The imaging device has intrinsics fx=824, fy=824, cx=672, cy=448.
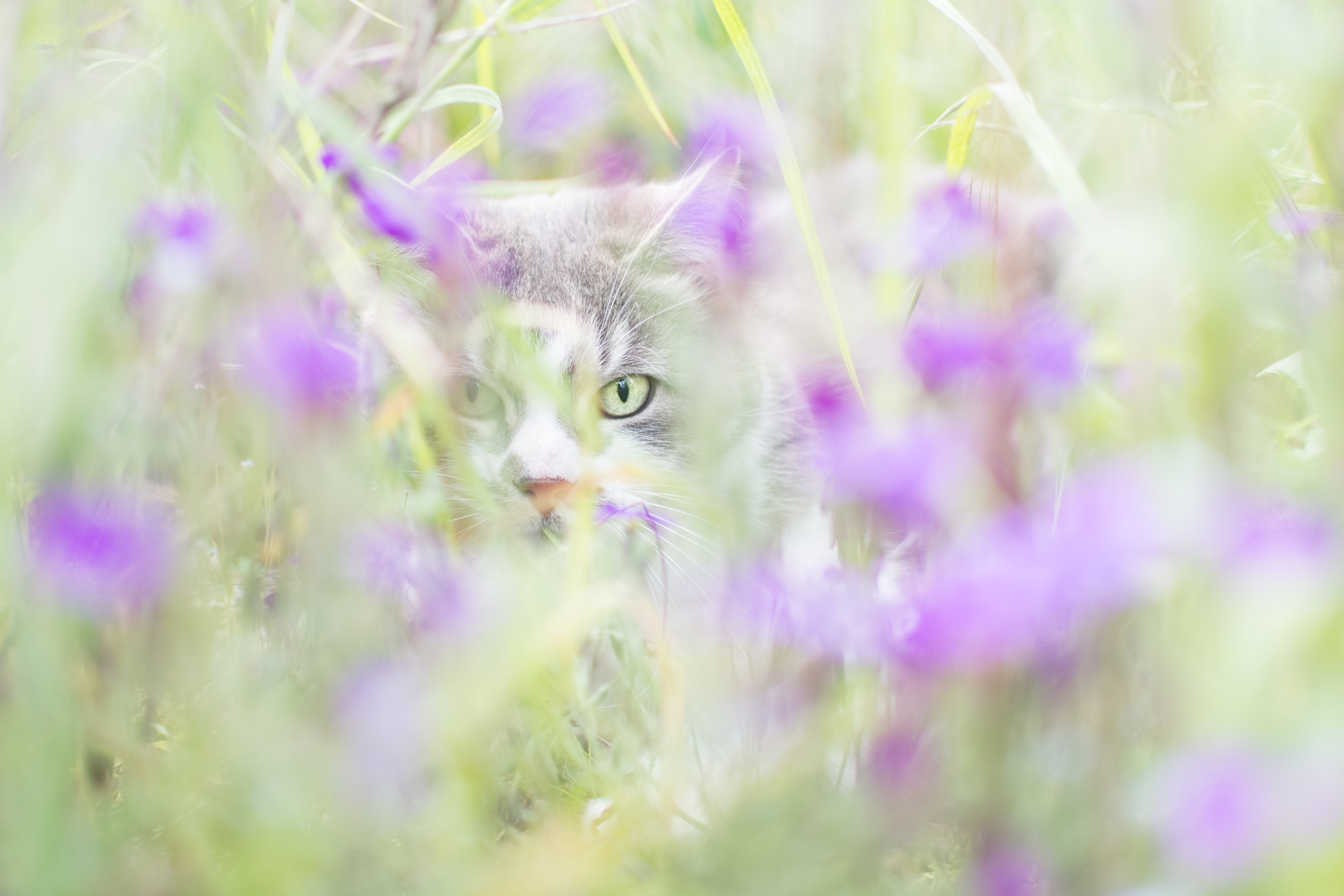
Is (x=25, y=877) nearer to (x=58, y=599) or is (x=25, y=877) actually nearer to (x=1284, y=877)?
(x=58, y=599)

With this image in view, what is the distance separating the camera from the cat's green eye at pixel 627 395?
3.50ft

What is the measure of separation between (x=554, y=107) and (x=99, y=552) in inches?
46.2

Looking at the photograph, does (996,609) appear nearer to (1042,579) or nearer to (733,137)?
(1042,579)

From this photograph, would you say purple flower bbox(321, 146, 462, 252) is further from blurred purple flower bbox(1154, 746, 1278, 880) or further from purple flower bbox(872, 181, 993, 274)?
blurred purple flower bbox(1154, 746, 1278, 880)

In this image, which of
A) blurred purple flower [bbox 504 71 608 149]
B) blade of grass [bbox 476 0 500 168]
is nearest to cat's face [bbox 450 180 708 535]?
blade of grass [bbox 476 0 500 168]

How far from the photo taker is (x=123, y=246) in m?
0.65

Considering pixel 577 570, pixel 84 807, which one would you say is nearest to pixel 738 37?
pixel 577 570

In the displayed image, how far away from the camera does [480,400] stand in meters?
1.04

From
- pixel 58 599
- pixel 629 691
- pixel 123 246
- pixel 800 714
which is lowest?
pixel 629 691

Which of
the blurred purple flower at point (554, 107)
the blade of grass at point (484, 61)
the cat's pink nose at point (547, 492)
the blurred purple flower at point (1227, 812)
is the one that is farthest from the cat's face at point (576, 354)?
the blurred purple flower at point (1227, 812)

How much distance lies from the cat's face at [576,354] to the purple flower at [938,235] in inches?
8.7

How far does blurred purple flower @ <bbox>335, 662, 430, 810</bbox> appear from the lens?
0.42 metres

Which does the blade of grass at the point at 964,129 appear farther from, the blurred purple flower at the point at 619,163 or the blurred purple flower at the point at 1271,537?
the blurred purple flower at the point at 619,163

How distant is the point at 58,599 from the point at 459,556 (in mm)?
328
